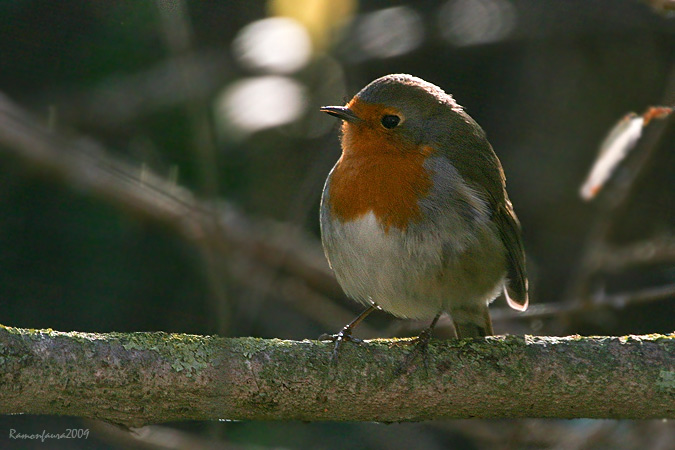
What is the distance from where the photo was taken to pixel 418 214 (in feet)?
10.9

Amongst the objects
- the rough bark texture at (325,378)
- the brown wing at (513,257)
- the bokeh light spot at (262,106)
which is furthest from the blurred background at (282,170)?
the rough bark texture at (325,378)

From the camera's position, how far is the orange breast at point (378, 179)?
335 centimetres

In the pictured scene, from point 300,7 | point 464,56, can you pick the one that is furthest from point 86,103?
point 464,56

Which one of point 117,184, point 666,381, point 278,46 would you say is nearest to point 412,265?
point 666,381

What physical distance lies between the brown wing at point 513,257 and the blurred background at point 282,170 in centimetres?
67

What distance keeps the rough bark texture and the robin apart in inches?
15.6

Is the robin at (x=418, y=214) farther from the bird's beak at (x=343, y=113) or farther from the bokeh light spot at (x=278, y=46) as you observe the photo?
the bokeh light spot at (x=278, y=46)

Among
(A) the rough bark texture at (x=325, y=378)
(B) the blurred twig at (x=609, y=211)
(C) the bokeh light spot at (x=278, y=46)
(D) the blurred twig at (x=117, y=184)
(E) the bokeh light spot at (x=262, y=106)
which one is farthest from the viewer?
(D) the blurred twig at (x=117, y=184)

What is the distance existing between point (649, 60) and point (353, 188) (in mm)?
2776

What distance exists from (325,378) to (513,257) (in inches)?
53.2

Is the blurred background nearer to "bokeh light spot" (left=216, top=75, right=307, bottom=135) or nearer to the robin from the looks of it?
"bokeh light spot" (left=216, top=75, right=307, bottom=135)

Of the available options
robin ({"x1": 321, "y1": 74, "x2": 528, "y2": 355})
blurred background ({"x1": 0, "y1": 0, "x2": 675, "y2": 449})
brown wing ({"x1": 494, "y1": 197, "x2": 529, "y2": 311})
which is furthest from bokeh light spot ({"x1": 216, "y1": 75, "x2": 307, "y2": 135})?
brown wing ({"x1": 494, "y1": 197, "x2": 529, "y2": 311})

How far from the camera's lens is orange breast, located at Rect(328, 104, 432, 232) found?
3346 millimetres

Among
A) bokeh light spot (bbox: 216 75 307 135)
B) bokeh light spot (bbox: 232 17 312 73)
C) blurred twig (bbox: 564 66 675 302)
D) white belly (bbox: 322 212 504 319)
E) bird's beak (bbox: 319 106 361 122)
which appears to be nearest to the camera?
white belly (bbox: 322 212 504 319)
